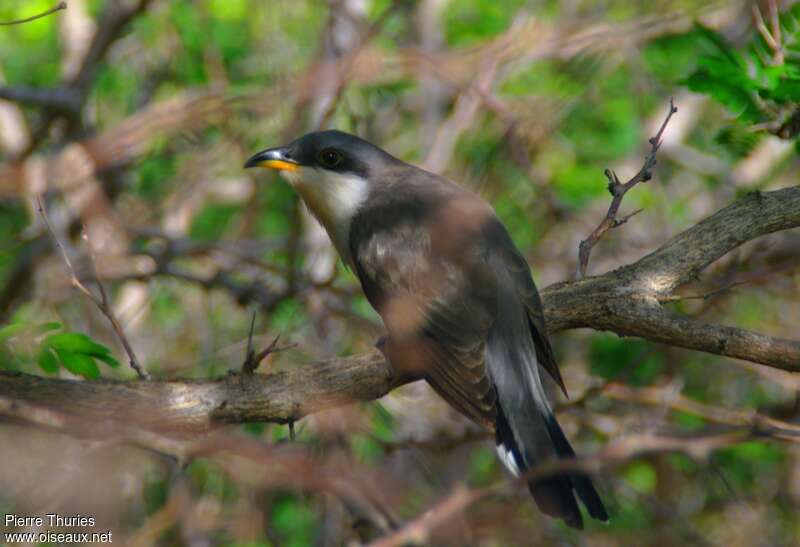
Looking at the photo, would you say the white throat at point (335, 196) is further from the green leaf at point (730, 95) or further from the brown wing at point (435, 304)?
the green leaf at point (730, 95)

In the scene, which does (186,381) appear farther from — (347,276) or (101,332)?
(347,276)

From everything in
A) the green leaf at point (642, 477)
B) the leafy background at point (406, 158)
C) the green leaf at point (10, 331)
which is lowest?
the green leaf at point (642, 477)

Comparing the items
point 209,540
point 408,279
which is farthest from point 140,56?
point 408,279

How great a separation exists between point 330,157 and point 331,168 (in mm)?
62

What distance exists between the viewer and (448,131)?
7410mm

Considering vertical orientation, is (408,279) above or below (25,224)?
above

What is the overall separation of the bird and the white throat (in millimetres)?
15

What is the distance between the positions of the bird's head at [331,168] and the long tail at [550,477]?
1.57 m

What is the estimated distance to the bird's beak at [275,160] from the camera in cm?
A: 545

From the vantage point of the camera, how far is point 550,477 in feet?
13.3

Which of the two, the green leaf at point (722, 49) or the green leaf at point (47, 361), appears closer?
the green leaf at point (47, 361)

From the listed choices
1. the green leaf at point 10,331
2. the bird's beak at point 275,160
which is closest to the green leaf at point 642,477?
the bird's beak at point 275,160

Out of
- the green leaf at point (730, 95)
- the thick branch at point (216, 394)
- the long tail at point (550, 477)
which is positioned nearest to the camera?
the thick branch at point (216, 394)

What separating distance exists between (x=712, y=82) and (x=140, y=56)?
5.99m
